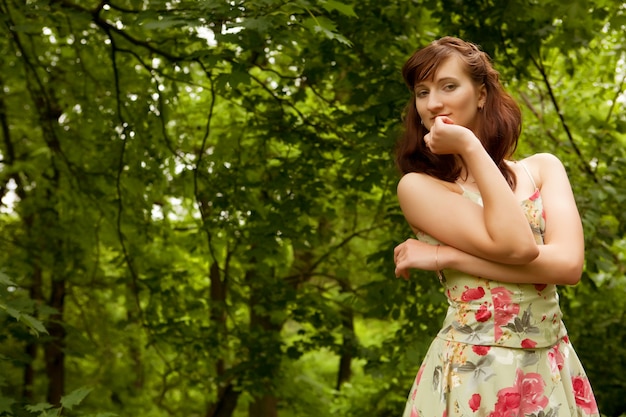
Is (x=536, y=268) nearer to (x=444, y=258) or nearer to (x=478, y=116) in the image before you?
(x=444, y=258)

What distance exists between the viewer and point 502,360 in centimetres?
196

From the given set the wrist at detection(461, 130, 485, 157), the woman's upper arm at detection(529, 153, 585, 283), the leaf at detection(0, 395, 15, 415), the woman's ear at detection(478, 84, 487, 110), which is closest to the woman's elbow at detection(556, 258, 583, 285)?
the woman's upper arm at detection(529, 153, 585, 283)

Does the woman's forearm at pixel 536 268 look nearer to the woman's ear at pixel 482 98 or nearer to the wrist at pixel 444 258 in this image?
the wrist at pixel 444 258

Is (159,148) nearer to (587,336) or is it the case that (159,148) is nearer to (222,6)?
(222,6)

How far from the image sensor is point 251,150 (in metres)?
5.80

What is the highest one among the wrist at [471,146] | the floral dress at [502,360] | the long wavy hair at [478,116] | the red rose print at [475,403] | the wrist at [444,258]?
the long wavy hair at [478,116]

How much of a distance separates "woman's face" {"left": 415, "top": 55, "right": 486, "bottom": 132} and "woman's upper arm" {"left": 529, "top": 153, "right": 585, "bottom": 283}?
244mm

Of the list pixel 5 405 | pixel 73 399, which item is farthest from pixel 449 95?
pixel 5 405

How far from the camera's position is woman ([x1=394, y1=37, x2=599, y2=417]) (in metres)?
1.95

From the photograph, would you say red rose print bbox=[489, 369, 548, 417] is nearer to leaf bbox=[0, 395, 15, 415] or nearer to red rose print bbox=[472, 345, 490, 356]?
red rose print bbox=[472, 345, 490, 356]

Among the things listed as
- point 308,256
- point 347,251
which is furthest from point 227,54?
point 308,256

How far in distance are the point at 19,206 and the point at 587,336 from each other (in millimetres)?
4416

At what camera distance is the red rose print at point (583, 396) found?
204 cm

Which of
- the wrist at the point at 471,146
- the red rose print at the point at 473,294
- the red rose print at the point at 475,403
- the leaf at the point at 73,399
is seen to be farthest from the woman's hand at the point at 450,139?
the leaf at the point at 73,399
